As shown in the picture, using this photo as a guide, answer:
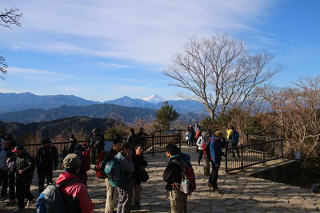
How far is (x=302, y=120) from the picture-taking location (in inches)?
545

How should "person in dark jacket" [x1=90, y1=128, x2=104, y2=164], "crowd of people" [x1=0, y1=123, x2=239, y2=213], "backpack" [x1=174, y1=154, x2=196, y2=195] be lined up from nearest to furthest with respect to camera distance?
"crowd of people" [x1=0, y1=123, x2=239, y2=213], "backpack" [x1=174, y1=154, x2=196, y2=195], "person in dark jacket" [x1=90, y1=128, x2=104, y2=164]

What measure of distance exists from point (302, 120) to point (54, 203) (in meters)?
14.8

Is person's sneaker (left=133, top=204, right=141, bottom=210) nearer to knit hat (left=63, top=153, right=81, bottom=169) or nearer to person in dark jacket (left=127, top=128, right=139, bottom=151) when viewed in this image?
knit hat (left=63, top=153, right=81, bottom=169)

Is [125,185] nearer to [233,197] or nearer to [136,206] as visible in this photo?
[136,206]

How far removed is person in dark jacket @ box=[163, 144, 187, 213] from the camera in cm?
429

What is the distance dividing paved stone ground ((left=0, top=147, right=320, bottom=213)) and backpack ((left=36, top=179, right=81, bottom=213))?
3.62 meters

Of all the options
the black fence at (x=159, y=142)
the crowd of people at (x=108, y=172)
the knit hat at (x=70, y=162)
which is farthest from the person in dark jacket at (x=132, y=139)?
the knit hat at (x=70, y=162)

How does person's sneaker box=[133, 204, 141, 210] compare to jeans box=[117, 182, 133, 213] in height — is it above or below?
below

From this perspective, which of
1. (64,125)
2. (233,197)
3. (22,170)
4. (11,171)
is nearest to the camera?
(22,170)

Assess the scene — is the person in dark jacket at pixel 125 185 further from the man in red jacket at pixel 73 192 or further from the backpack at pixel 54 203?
the backpack at pixel 54 203

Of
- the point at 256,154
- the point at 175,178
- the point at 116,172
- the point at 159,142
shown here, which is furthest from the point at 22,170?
the point at 159,142

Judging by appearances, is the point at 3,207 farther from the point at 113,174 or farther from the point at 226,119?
the point at 226,119

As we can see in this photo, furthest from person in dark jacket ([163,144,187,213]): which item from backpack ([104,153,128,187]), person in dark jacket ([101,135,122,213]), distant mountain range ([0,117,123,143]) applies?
distant mountain range ([0,117,123,143])

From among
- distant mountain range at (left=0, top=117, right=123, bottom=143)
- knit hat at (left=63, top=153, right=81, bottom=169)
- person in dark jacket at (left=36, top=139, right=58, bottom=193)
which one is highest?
knit hat at (left=63, top=153, right=81, bottom=169)
